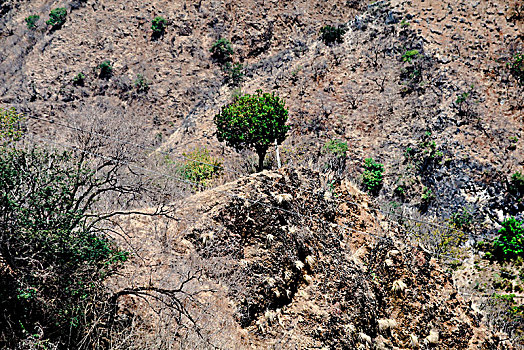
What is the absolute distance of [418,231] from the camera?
16641mm

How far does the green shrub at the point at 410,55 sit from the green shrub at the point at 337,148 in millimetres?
7171

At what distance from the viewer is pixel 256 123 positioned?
16766mm

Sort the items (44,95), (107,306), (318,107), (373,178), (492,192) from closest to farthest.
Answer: (107,306) → (492,192) → (373,178) → (318,107) → (44,95)

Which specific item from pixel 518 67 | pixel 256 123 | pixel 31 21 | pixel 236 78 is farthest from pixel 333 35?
pixel 31 21

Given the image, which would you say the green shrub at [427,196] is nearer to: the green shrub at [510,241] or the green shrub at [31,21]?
the green shrub at [510,241]

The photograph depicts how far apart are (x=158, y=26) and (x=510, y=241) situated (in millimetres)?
31064

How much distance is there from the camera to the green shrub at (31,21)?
123 feet

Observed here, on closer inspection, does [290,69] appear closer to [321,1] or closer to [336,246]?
[321,1]

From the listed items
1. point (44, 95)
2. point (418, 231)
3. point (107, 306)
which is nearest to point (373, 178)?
point (418, 231)

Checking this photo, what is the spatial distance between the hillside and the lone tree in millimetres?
1734

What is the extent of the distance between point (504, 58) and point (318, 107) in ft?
35.7

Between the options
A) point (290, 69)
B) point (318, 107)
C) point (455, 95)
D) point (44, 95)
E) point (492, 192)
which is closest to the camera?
point (492, 192)

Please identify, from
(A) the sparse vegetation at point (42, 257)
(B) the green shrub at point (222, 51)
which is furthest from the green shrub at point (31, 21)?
(A) the sparse vegetation at point (42, 257)

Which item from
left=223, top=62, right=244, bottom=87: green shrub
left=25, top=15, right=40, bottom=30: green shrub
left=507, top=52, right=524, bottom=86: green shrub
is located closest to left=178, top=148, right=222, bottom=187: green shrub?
left=223, top=62, right=244, bottom=87: green shrub
